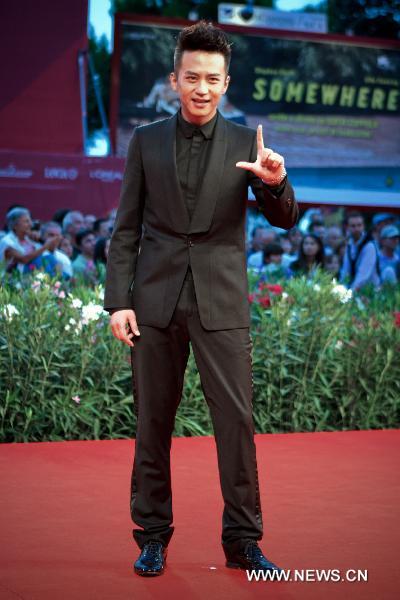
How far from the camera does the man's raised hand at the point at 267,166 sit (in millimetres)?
3531

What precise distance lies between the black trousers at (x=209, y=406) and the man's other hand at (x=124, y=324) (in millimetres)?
33

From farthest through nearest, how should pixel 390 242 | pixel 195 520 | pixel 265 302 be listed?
pixel 390 242, pixel 265 302, pixel 195 520

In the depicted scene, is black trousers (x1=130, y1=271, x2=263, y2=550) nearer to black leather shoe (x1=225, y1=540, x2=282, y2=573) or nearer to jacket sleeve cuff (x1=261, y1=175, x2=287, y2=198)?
black leather shoe (x1=225, y1=540, x2=282, y2=573)

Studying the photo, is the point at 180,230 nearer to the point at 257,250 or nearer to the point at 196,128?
the point at 196,128

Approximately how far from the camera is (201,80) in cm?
371

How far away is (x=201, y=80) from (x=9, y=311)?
3.54 metres

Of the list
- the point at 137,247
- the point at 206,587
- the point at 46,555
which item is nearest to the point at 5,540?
the point at 46,555

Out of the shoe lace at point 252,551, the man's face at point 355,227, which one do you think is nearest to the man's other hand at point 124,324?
the shoe lace at point 252,551

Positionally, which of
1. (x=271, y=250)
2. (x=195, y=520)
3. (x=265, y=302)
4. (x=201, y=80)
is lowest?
(x=271, y=250)

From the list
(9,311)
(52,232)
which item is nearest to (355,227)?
(52,232)

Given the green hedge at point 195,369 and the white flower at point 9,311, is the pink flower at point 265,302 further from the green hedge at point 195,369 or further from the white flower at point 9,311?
the white flower at point 9,311

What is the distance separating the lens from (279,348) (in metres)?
7.59

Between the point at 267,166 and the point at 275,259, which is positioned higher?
the point at 267,166

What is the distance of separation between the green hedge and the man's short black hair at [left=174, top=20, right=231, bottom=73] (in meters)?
3.42
